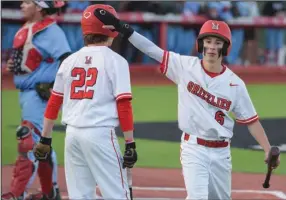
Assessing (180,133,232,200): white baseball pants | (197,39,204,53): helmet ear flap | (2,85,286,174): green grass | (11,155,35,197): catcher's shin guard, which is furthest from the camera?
(2,85,286,174): green grass

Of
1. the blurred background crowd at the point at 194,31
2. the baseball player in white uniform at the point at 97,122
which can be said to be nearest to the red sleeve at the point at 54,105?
the baseball player in white uniform at the point at 97,122

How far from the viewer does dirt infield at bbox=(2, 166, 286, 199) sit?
7.90 m

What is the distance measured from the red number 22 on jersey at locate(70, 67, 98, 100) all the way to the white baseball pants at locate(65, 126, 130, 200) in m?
0.23

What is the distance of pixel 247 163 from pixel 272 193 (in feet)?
5.51

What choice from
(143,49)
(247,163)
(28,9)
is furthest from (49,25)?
(247,163)

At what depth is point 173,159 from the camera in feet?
32.4

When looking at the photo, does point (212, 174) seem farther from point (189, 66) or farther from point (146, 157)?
point (146, 157)

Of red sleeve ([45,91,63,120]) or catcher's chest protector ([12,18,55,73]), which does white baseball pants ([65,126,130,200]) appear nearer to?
red sleeve ([45,91,63,120])

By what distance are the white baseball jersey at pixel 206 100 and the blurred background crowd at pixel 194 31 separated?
1248 cm

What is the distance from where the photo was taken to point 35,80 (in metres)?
7.32

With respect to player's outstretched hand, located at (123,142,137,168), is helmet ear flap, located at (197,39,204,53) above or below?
above

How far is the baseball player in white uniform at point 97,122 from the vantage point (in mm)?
5488

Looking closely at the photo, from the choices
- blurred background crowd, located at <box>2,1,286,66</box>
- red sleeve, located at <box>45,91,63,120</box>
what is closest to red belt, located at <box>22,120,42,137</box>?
red sleeve, located at <box>45,91,63,120</box>

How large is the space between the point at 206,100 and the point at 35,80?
1951 mm
